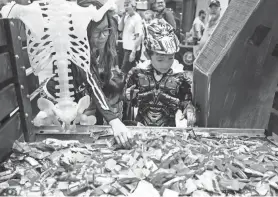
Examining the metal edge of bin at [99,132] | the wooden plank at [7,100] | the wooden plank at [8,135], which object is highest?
the wooden plank at [7,100]

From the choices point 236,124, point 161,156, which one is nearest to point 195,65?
point 236,124

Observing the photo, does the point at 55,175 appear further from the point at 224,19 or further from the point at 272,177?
the point at 224,19

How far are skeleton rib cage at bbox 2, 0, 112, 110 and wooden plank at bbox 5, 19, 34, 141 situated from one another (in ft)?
0.22

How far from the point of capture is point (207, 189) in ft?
3.42

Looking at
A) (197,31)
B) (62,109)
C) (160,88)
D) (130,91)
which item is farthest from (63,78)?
(197,31)

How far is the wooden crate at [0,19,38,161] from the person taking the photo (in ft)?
3.87

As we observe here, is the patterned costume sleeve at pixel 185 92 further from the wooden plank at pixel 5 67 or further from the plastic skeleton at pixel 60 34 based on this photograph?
the wooden plank at pixel 5 67

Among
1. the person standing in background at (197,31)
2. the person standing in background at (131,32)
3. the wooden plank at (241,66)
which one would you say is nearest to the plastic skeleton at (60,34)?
the wooden plank at (241,66)

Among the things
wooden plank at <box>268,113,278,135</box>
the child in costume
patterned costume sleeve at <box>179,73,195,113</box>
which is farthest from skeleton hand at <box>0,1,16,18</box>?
wooden plank at <box>268,113,278,135</box>

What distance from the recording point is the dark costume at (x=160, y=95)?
188cm

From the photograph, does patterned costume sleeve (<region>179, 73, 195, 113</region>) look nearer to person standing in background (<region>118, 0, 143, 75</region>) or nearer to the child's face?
the child's face

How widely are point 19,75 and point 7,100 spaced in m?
0.16

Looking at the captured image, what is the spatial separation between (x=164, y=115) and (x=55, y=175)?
1008 millimetres

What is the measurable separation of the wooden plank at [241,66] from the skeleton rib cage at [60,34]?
89 centimetres
